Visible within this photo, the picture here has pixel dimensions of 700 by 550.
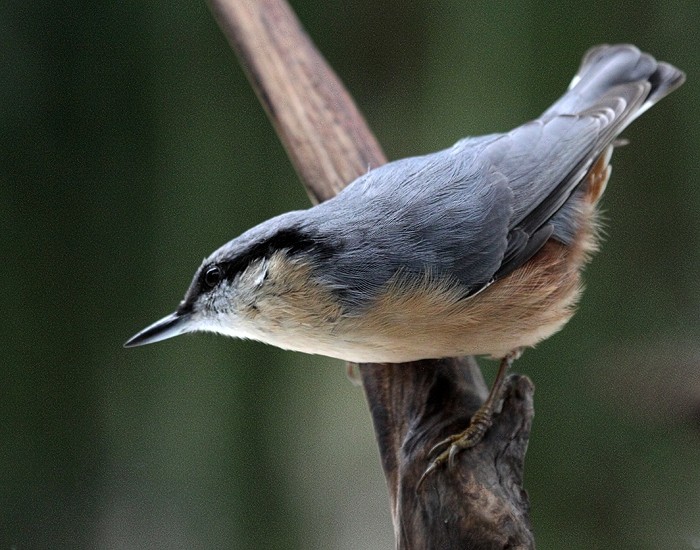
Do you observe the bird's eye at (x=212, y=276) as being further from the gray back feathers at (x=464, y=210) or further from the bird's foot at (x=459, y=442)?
the bird's foot at (x=459, y=442)

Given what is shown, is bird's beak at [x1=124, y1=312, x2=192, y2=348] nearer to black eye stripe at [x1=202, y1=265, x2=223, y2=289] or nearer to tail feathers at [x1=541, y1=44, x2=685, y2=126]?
black eye stripe at [x1=202, y1=265, x2=223, y2=289]

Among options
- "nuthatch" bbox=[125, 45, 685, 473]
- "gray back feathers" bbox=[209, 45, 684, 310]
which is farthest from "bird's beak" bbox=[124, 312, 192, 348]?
"gray back feathers" bbox=[209, 45, 684, 310]

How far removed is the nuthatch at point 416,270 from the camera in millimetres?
974

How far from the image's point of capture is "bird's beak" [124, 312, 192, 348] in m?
1.01

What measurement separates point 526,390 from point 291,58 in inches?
28.0

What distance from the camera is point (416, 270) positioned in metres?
0.98

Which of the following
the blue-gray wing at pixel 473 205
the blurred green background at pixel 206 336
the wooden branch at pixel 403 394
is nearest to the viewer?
the wooden branch at pixel 403 394

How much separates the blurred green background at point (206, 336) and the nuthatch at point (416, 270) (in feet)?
1.87

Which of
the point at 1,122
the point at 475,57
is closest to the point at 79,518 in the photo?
the point at 1,122

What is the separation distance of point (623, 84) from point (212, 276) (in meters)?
0.72

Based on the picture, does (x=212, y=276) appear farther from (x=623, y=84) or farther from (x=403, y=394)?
(x=623, y=84)

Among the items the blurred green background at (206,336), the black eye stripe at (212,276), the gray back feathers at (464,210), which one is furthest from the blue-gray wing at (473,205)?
the blurred green background at (206,336)

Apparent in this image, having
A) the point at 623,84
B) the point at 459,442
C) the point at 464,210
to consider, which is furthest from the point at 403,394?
the point at 623,84

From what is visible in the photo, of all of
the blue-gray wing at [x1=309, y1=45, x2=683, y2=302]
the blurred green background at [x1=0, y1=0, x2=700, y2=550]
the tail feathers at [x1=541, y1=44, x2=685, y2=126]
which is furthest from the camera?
the blurred green background at [x1=0, y1=0, x2=700, y2=550]
